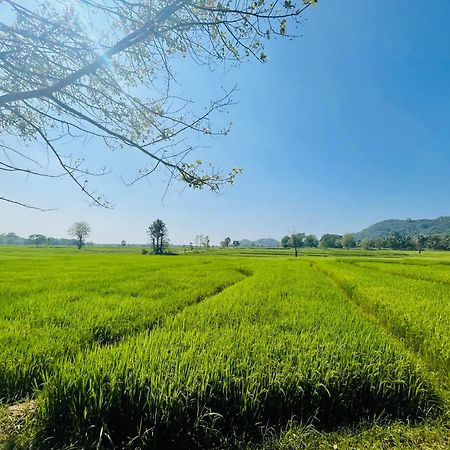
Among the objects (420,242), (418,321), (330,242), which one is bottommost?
(418,321)

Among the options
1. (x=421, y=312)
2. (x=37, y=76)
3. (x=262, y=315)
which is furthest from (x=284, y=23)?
(x=421, y=312)

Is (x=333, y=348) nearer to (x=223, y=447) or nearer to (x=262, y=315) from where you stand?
(x=223, y=447)

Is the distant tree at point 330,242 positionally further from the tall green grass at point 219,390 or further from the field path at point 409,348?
the tall green grass at point 219,390

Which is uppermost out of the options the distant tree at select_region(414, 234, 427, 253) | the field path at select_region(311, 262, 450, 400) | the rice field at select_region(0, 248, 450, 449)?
the distant tree at select_region(414, 234, 427, 253)

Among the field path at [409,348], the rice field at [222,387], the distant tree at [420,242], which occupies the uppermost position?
the distant tree at [420,242]

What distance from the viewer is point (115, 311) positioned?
23.5ft

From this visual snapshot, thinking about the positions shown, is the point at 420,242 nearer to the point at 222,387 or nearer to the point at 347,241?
the point at 347,241

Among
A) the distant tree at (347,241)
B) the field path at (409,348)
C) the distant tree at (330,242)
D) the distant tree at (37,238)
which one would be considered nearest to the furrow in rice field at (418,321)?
the field path at (409,348)

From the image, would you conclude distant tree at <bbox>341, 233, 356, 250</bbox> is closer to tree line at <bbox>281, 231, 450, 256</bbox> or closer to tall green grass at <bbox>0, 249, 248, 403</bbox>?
tree line at <bbox>281, 231, 450, 256</bbox>

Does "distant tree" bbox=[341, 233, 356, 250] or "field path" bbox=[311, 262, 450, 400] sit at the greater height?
"distant tree" bbox=[341, 233, 356, 250]

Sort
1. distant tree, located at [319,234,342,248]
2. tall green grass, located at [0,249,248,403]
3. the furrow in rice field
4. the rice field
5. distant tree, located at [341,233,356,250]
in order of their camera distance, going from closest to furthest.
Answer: the rice field
tall green grass, located at [0,249,248,403]
the furrow in rice field
distant tree, located at [319,234,342,248]
distant tree, located at [341,233,356,250]

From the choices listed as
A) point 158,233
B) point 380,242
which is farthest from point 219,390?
point 380,242

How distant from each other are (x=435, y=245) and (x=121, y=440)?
15331 cm

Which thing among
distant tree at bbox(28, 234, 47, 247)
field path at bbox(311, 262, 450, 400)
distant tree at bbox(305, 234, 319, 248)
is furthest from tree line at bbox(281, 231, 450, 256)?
field path at bbox(311, 262, 450, 400)
